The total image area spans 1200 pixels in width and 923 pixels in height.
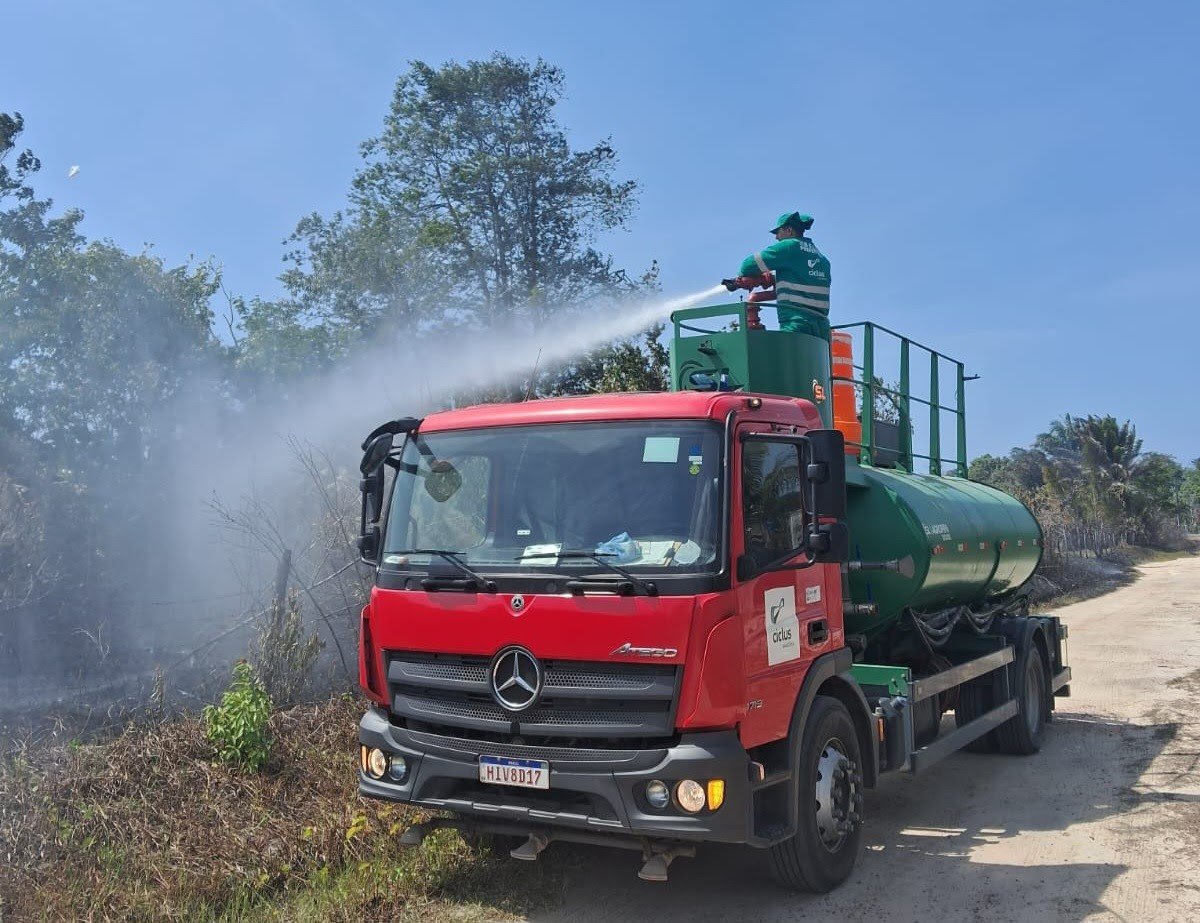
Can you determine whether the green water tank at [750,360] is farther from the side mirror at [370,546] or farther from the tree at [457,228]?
the tree at [457,228]

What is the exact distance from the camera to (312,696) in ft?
29.0

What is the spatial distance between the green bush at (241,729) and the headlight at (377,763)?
1.97 metres

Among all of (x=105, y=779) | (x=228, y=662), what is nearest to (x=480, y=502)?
(x=105, y=779)

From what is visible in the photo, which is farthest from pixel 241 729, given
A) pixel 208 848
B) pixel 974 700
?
pixel 974 700

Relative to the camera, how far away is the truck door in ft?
16.9

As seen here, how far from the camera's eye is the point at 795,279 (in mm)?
8234

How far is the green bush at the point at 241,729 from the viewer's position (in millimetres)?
7250

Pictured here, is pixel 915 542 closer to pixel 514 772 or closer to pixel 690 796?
pixel 690 796

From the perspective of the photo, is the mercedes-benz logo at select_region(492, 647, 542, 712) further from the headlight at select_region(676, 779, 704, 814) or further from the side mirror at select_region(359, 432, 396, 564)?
the side mirror at select_region(359, 432, 396, 564)

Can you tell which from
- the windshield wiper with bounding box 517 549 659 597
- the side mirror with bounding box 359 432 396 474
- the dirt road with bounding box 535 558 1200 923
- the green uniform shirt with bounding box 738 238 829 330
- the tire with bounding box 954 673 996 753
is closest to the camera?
the windshield wiper with bounding box 517 549 659 597

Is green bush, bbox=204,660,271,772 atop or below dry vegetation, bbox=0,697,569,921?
atop

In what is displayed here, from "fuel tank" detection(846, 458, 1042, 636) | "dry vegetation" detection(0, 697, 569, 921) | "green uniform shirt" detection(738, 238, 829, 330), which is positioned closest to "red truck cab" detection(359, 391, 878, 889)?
"dry vegetation" detection(0, 697, 569, 921)

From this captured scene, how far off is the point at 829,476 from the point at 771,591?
675 millimetres

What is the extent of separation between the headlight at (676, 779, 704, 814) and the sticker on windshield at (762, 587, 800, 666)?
0.78 meters
